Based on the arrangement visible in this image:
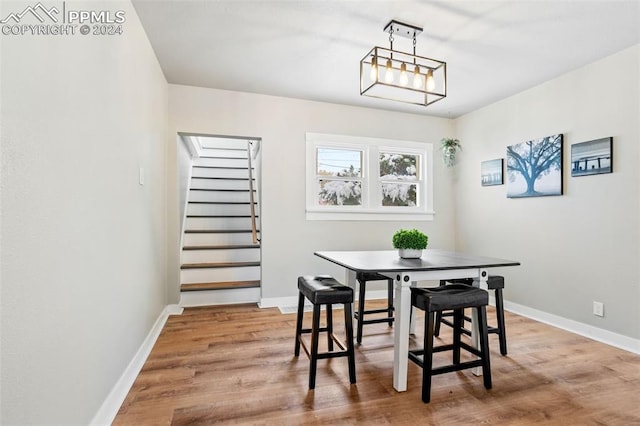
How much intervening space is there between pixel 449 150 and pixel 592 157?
1724mm

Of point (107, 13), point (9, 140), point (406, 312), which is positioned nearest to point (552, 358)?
point (406, 312)

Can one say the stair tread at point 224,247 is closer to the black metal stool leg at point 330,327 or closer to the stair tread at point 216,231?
the stair tread at point 216,231

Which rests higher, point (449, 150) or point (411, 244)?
point (449, 150)

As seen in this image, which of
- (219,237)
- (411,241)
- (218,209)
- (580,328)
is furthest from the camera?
(218,209)

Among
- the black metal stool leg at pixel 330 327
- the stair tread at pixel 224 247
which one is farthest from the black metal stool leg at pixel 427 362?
the stair tread at pixel 224 247

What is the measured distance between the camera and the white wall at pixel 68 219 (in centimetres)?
104

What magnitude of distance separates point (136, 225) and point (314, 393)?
1.72 meters

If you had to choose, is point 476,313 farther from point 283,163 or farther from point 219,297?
point 219,297

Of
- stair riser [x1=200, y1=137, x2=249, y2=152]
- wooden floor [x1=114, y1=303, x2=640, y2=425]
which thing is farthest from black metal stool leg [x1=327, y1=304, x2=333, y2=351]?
stair riser [x1=200, y1=137, x2=249, y2=152]

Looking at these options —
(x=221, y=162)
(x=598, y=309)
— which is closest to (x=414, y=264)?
(x=598, y=309)

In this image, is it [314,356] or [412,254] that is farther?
[412,254]

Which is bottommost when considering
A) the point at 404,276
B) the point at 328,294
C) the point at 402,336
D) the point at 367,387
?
the point at 367,387

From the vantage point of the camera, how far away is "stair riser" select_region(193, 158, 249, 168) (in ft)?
20.1

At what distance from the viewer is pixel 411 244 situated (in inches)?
102
